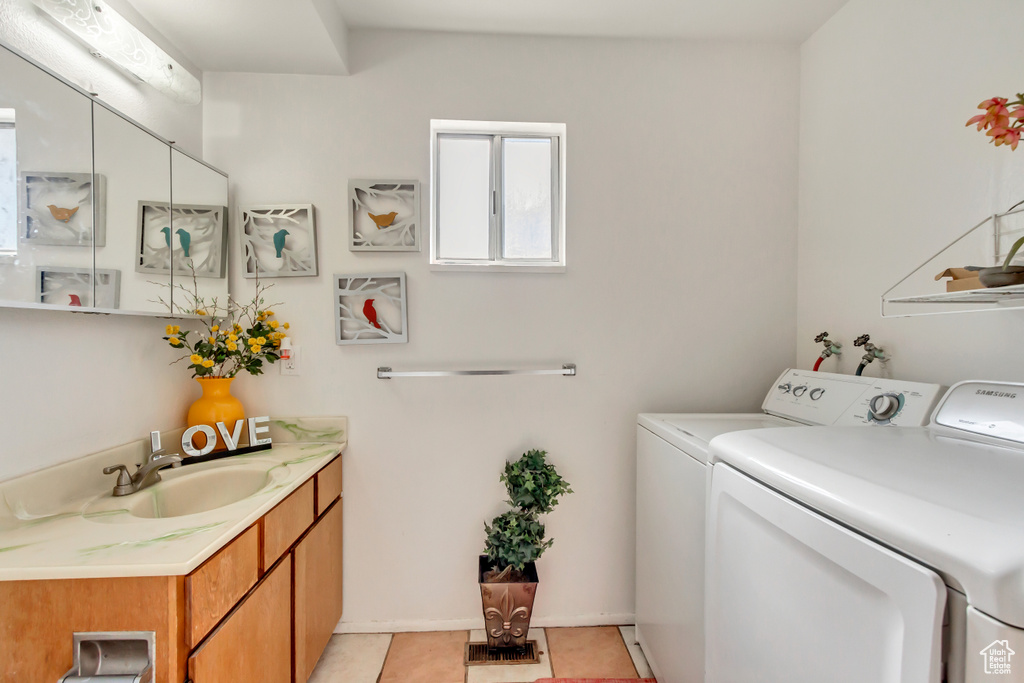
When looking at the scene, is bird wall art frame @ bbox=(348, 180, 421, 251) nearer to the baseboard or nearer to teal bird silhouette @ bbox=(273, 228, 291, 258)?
teal bird silhouette @ bbox=(273, 228, 291, 258)

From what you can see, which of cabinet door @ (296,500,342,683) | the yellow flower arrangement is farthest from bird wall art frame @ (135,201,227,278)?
cabinet door @ (296,500,342,683)

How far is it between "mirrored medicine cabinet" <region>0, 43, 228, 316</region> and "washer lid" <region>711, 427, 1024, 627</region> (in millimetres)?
1668

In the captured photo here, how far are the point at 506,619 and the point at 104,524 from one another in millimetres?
1321

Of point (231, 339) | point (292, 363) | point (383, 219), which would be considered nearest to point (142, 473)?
point (231, 339)

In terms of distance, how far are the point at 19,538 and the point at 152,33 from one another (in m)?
1.60

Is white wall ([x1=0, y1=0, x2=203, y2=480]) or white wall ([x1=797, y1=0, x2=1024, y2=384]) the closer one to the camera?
white wall ([x1=0, y1=0, x2=203, y2=480])

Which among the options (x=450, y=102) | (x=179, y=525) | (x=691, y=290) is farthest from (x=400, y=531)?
(x=450, y=102)

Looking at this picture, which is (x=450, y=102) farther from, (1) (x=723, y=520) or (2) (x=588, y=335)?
(1) (x=723, y=520)

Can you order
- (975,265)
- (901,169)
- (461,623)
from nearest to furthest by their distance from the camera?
(975,265), (901,169), (461,623)

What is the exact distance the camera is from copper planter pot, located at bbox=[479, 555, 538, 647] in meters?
1.75

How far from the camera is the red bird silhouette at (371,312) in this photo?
6.15ft

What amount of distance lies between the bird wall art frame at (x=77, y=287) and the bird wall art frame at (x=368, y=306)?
71 centimetres

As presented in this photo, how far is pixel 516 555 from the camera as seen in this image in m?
1.72

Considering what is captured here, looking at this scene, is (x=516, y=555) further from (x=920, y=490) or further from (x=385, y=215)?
(x=385, y=215)
